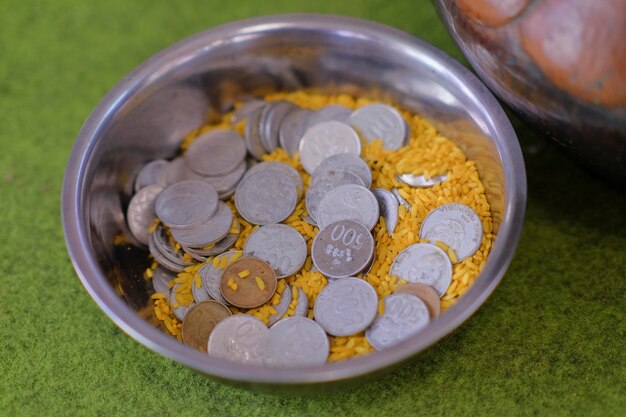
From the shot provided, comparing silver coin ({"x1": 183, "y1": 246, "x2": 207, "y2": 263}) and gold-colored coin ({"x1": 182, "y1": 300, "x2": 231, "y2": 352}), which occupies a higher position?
silver coin ({"x1": 183, "y1": 246, "x2": 207, "y2": 263})

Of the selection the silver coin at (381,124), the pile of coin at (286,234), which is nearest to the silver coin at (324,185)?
the pile of coin at (286,234)

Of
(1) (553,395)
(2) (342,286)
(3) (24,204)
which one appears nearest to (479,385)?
(1) (553,395)

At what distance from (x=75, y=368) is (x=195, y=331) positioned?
282 millimetres

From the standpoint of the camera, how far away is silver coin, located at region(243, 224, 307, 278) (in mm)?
1386

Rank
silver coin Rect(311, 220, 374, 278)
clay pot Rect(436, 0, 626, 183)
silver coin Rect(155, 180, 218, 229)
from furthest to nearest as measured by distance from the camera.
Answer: silver coin Rect(155, 180, 218, 229)
silver coin Rect(311, 220, 374, 278)
clay pot Rect(436, 0, 626, 183)

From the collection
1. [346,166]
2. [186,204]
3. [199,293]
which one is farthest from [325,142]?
[199,293]

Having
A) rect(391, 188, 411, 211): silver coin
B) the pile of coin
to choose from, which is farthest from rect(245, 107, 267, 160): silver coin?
rect(391, 188, 411, 211): silver coin

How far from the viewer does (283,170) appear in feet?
5.01

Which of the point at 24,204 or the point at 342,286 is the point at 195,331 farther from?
the point at 24,204

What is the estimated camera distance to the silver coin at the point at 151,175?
1.58 meters

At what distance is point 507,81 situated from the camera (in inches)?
50.5

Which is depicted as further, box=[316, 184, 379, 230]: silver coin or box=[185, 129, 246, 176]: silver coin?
box=[185, 129, 246, 176]: silver coin

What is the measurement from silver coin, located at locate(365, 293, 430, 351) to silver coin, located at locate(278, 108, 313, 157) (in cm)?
46

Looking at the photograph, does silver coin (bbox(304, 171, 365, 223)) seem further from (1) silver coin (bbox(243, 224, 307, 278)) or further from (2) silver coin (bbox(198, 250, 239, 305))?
(2) silver coin (bbox(198, 250, 239, 305))
